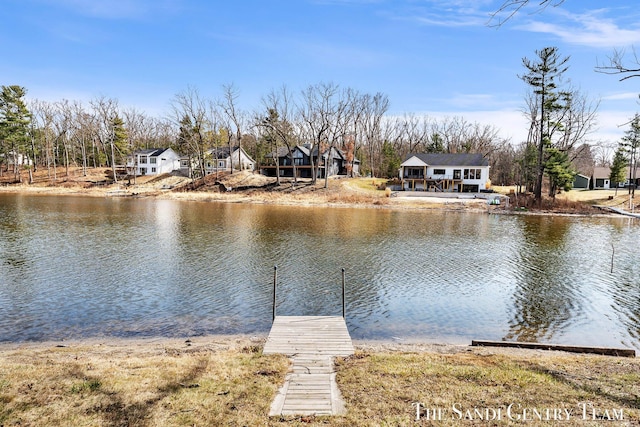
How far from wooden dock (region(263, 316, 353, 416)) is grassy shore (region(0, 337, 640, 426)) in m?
0.22

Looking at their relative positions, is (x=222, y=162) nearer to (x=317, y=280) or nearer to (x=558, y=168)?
(x=558, y=168)

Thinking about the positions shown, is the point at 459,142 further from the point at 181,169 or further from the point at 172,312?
the point at 172,312

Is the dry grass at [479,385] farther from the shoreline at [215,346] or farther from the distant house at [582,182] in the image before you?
the distant house at [582,182]

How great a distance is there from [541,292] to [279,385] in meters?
13.1

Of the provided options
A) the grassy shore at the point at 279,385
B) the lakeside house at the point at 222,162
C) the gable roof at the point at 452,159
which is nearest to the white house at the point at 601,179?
the gable roof at the point at 452,159

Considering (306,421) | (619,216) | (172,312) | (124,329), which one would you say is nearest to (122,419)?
(306,421)

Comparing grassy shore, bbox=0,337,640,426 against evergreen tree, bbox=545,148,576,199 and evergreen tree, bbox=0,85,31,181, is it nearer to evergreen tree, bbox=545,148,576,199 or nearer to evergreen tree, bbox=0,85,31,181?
evergreen tree, bbox=545,148,576,199

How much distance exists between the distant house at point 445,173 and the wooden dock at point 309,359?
168 feet

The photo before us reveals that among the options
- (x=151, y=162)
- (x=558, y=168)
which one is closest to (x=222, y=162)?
(x=151, y=162)

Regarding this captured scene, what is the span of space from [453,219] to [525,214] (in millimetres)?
10251

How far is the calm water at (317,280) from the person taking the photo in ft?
39.4

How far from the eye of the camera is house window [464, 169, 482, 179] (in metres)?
57.1

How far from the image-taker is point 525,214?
141 ft

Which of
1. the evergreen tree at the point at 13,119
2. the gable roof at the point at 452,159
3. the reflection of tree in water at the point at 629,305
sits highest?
the evergreen tree at the point at 13,119
